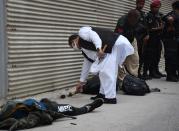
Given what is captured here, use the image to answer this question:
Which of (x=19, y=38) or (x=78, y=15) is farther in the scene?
(x=78, y=15)

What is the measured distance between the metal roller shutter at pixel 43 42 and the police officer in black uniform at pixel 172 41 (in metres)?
1.97

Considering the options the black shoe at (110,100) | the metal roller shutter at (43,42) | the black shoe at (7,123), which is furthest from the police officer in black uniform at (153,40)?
the black shoe at (7,123)

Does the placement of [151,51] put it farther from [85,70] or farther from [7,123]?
[7,123]

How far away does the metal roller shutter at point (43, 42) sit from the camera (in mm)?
7430

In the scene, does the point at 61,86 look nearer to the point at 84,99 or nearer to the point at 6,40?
the point at 84,99

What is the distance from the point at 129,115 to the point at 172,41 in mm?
4907

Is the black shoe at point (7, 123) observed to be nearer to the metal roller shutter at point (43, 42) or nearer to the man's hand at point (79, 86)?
the metal roller shutter at point (43, 42)

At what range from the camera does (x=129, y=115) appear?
22.1 feet

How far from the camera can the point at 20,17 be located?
7.52 metres

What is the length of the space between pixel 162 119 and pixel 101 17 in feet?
14.4

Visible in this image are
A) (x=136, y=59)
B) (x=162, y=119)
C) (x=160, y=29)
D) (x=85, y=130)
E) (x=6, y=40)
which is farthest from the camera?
(x=160, y=29)

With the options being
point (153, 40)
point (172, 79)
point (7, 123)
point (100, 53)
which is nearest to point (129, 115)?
point (100, 53)

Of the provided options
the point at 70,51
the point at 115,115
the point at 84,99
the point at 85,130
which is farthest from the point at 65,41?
the point at 85,130

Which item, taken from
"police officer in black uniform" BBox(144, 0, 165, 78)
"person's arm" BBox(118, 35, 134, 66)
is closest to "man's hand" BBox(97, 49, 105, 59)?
"person's arm" BBox(118, 35, 134, 66)
